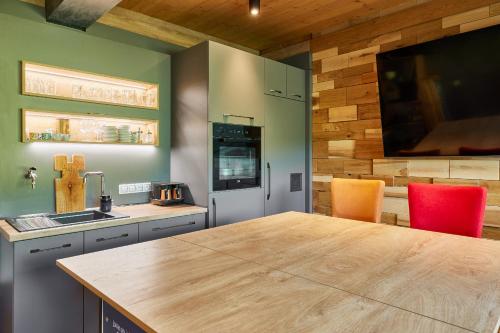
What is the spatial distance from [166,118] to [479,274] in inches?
110

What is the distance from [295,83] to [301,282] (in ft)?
9.84

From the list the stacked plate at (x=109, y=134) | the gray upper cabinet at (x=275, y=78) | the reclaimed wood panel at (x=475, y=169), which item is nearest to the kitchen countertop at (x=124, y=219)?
the stacked plate at (x=109, y=134)

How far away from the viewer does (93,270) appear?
127 cm

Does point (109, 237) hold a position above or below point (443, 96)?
below

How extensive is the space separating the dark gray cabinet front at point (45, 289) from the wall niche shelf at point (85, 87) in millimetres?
1158

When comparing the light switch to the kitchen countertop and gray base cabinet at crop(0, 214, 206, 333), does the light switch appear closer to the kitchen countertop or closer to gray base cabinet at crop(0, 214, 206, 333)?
the kitchen countertop

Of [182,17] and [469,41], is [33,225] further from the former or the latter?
[469,41]

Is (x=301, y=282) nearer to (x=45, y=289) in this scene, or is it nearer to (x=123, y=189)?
→ (x=45, y=289)

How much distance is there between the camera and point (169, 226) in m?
2.69

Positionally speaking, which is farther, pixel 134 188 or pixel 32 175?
pixel 134 188

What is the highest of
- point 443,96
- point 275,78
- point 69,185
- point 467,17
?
point 467,17

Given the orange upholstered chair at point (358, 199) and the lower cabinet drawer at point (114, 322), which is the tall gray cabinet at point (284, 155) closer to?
the orange upholstered chair at point (358, 199)

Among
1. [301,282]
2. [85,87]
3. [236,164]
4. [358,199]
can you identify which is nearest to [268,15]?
[236,164]

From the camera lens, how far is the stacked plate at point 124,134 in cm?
295
